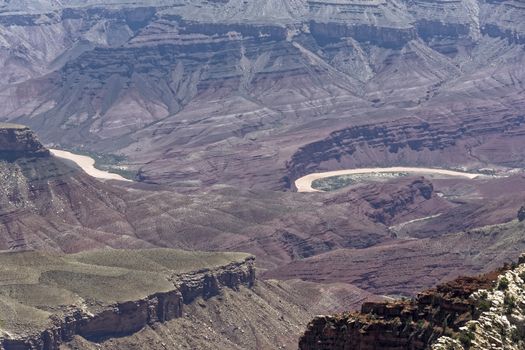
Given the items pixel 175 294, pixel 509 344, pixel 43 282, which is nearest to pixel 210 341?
pixel 175 294

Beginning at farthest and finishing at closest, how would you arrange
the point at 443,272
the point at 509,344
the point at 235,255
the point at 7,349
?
the point at 443,272, the point at 235,255, the point at 7,349, the point at 509,344

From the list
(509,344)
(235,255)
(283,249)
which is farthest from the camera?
(283,249)

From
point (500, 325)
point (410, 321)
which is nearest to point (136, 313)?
point (410, 321)

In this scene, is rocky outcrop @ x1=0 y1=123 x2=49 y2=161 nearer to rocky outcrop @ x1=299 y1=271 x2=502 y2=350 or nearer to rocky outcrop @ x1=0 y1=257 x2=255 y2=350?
rocky outcrop @ x1=0 y1=257 x2=255 y2=350

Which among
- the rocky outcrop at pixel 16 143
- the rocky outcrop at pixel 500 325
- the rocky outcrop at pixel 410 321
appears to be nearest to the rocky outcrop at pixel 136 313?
the rocky outcrop at pixel 410 321

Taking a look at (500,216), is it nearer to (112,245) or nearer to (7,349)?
(112,245)

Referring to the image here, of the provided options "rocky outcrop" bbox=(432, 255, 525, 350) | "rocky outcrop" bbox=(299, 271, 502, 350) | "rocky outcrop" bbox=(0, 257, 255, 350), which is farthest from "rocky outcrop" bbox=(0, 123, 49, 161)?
"rocky outcrop" bbox=(432, 255, 525, 350)
